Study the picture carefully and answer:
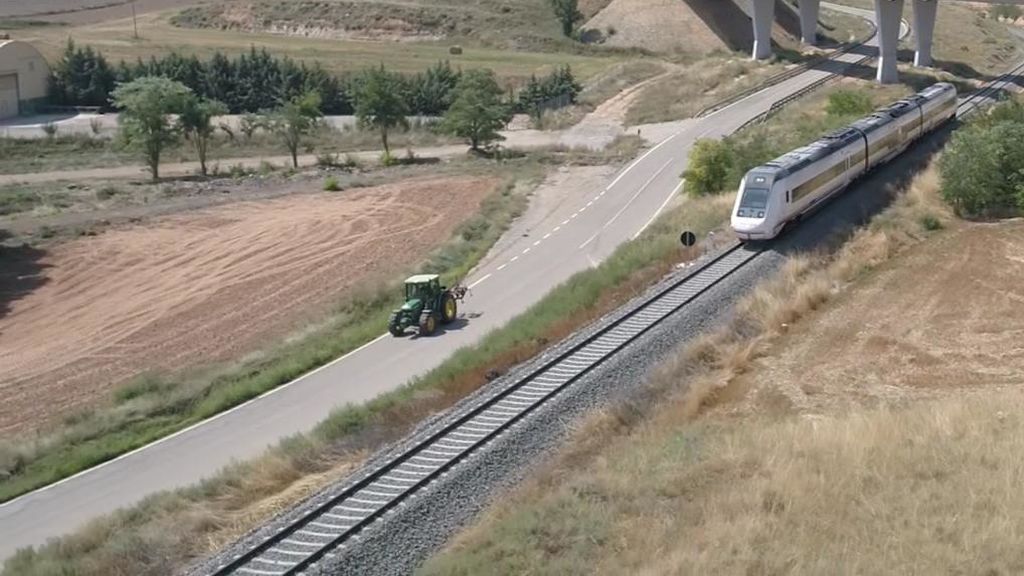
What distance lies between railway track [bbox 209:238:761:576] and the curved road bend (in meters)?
5.35

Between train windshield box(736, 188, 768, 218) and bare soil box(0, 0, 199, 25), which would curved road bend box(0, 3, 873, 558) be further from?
bare soil box(0, 0, 199, 25)

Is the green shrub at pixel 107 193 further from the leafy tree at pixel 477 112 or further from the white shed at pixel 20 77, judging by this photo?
the white shed at pixel 20 77

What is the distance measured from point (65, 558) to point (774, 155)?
3230 cm

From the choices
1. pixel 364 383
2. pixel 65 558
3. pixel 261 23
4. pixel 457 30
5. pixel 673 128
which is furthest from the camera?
pixel 261 23

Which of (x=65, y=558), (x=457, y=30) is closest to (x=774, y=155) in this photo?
(x=65, y=558)

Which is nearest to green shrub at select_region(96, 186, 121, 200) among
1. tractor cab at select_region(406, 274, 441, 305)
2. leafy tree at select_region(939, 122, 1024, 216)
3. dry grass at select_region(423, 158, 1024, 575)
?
tractor cab at select_region(406, 274, 441, 305)

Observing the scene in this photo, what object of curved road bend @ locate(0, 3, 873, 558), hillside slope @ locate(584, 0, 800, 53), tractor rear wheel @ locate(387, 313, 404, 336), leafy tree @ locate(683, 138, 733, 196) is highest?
hillside slope @ locate(584, 0, 800, 53)

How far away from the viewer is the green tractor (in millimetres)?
32094

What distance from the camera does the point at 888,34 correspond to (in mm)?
69812

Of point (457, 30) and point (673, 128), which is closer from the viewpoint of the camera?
point (673, 128)

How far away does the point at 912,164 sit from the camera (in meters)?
46.3

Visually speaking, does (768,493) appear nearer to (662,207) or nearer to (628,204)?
(662,207)

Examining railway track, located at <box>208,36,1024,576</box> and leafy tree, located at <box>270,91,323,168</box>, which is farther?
leafy tree, located at <box>270,91,323,168</box>

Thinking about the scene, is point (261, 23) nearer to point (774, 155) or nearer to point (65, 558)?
point (774, 155)
